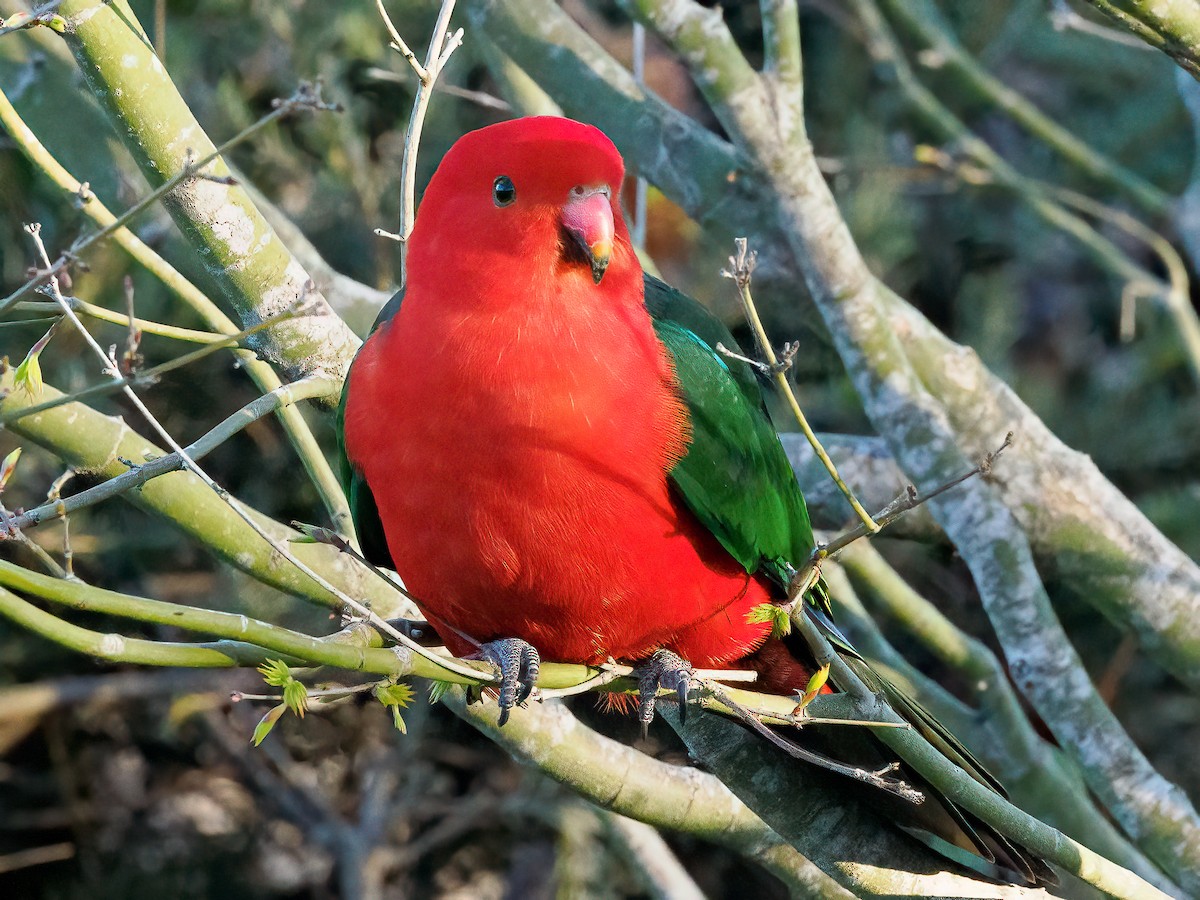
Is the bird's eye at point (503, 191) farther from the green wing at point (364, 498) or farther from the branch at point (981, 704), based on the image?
the branch at point (981, 704)

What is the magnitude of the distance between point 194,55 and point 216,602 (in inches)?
66.0

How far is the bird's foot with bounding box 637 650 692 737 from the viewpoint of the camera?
1.92 metres

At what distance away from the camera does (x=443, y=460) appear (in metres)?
1.86

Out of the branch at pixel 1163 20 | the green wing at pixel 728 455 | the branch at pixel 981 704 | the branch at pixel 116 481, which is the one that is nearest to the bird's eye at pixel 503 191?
the green wing at pixel 728 455

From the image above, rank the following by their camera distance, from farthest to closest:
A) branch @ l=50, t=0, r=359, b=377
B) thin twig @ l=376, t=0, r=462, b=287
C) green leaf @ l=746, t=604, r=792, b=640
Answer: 1. thin twig @ l=376, t=0, r=462, b=287
2. branch @ l=50, t=0, r=359, b=377
3. green leaf @ l=746, t=604, r=792, b=640

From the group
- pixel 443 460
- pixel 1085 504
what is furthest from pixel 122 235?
pixel 1085 504

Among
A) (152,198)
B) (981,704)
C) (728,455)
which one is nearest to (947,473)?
(981,704)

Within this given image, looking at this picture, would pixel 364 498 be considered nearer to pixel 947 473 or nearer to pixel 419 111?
pixel 419 111

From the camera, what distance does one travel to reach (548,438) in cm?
185

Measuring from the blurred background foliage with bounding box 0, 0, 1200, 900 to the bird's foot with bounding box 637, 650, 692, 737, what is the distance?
160 centimetres

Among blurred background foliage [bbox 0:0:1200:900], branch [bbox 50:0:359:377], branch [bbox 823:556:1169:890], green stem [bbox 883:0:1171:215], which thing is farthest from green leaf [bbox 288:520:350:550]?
green stem [bbox 883:0:1171:215]

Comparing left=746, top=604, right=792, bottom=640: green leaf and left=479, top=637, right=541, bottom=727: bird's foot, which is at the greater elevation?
left=746, top=604, right=792, bottom=640: green leaf

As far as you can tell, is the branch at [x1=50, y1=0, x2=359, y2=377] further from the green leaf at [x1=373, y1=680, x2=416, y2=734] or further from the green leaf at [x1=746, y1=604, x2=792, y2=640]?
the green leaf at [x1=746, y1=604, x2=792, y2=640]

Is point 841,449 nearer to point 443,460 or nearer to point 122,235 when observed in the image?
point 443,460
